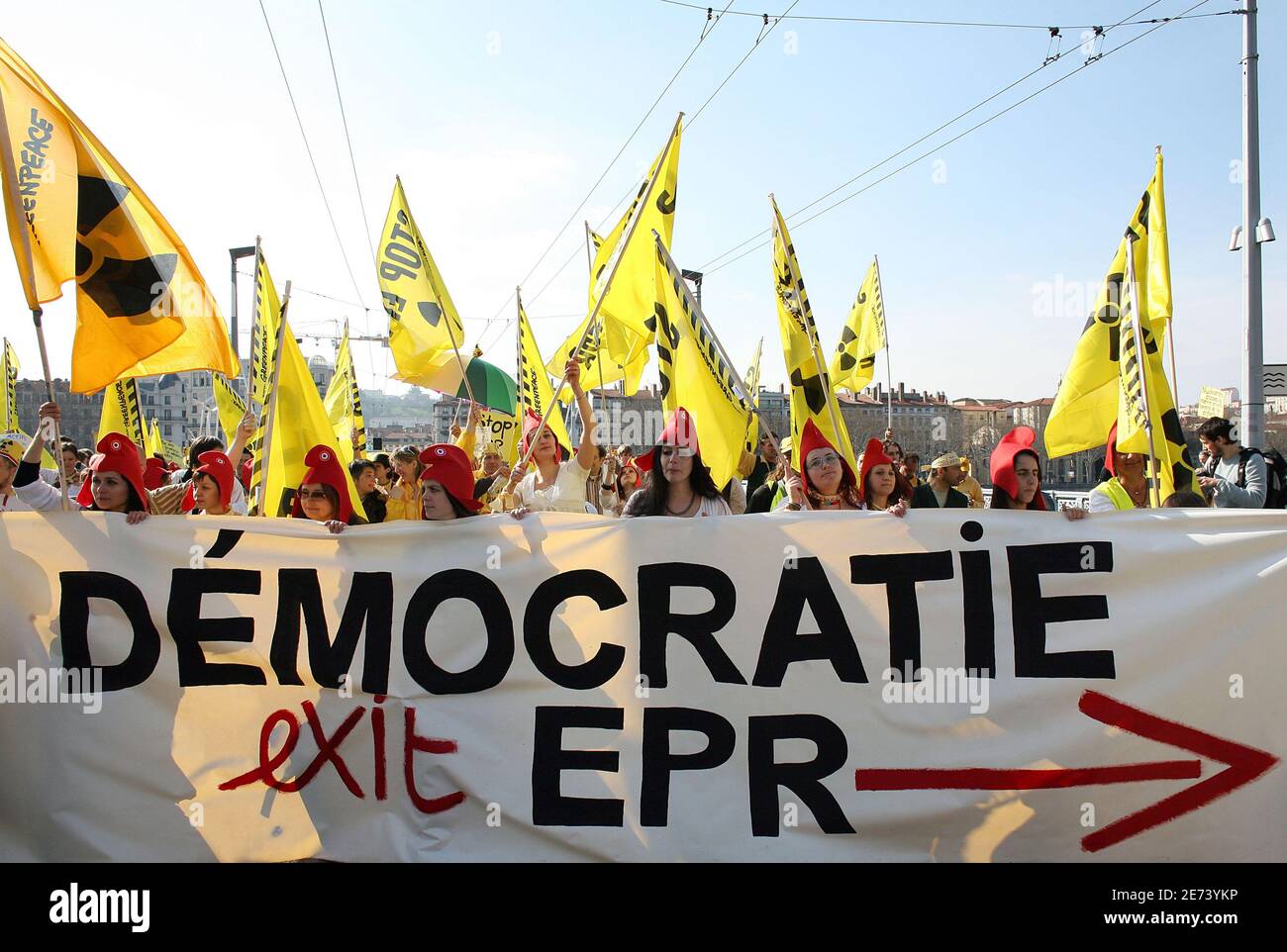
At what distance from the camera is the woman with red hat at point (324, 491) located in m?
4.23

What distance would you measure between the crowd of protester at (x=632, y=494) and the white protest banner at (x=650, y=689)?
253mm

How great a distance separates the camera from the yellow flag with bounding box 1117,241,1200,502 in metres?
4.78

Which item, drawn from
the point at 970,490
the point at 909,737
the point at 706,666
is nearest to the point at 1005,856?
the point at 909,737

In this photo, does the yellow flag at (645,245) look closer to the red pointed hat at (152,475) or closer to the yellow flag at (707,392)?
the yellow flag at (707,392)

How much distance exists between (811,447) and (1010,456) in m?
0.93

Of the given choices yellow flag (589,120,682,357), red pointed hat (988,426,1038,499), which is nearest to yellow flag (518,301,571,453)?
yellow flag (589,120,682,357)

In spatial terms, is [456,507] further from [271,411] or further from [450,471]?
[271,411]

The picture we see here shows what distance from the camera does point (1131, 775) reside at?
11.0 feet

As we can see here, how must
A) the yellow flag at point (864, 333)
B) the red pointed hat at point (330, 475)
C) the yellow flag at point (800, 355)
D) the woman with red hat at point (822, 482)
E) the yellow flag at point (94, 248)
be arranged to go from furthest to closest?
the yellow flag at point (864, 333) → the yellow flag at point (800, 355) → the woman with red hat at point (822, 482) → the red pointed hat at point (330, 475) → the yellow flag at point (94, 248)

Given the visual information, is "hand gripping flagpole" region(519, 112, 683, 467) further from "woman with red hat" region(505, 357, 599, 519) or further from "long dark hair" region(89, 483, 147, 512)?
"long dark hair" region(89, 483, 147, 512)

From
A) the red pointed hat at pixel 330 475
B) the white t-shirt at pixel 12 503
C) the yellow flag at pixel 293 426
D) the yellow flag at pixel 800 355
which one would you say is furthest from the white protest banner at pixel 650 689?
the white t-shirt at pixel 12 503

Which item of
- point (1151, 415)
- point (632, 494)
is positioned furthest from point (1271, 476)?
point (632, 494)

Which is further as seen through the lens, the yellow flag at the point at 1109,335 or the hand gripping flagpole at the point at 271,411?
the yellow flag at the point at 1109,335
